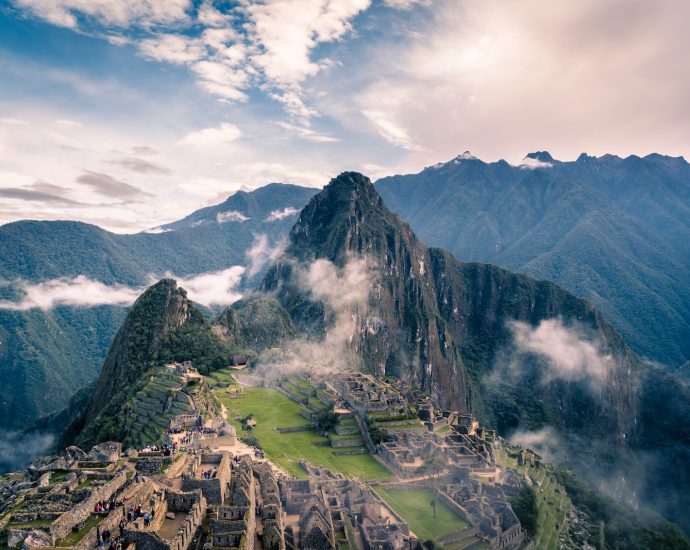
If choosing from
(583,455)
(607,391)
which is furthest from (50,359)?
(607,391)

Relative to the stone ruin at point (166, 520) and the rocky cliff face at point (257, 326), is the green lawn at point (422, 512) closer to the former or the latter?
the stone ruin at point (166, 520)

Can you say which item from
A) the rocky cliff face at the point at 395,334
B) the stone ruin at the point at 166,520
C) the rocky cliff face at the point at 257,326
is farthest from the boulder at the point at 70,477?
the rocky cliff face at the point at 395,334

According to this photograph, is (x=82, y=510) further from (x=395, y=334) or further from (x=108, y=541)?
(x=395, y=334)

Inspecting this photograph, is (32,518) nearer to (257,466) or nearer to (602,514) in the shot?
(257,466)

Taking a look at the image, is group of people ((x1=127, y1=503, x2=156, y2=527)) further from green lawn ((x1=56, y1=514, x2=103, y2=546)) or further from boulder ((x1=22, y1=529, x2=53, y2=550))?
boulder ((x1=22, y1=529, x2=53, y2=550))

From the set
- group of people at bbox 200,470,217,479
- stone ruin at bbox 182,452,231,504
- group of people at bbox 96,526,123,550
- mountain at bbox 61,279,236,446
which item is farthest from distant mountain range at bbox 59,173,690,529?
group of people at bbox 96,526,123,550

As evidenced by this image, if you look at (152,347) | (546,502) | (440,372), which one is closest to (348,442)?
(546,502)
